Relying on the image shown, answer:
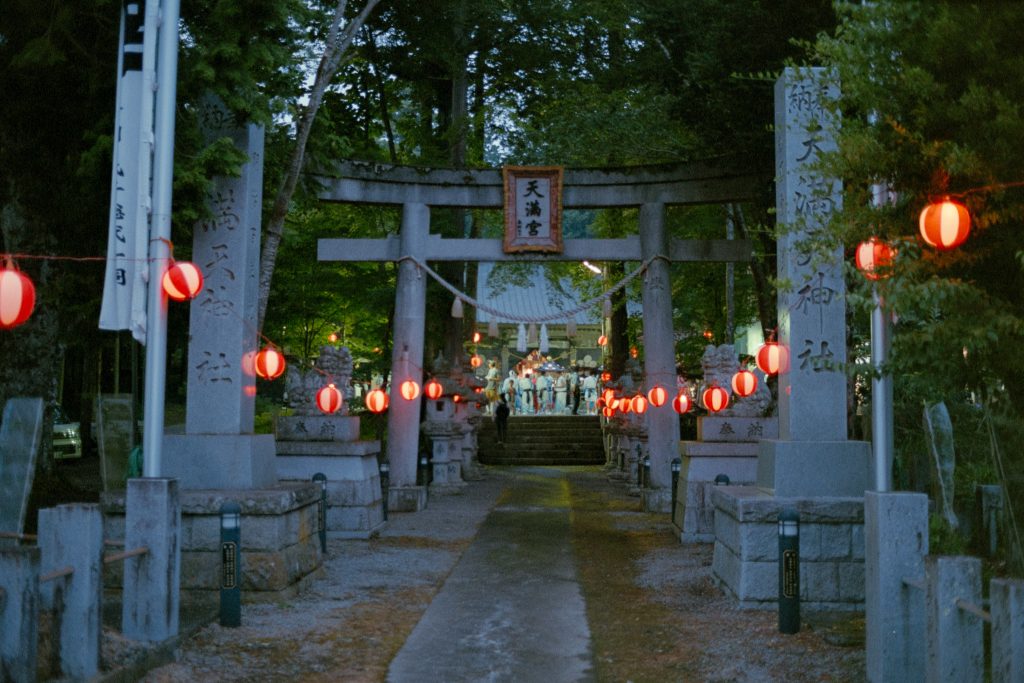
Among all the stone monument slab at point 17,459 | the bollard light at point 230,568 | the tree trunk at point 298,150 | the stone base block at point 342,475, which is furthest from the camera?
the stone base block at point 342,475

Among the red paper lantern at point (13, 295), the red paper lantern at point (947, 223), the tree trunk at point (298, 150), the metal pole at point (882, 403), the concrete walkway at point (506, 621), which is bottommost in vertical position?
the concrete walkway at point (506, 621)

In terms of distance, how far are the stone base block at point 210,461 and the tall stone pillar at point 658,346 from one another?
1229 cm

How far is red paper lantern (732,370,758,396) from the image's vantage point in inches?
663

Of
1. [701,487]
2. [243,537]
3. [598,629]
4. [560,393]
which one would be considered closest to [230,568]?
[243,537]

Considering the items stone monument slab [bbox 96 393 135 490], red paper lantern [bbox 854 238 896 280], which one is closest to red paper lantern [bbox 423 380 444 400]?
stone monument slab [bbox 96 393 135 490]

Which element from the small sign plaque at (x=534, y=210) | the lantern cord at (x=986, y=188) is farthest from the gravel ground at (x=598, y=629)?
the small sign plaque at (x=534, y=210)

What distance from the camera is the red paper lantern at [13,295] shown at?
8.77m

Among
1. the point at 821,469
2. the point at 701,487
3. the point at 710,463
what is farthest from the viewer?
the point at 710,463

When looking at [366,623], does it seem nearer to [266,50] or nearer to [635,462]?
[266,50]

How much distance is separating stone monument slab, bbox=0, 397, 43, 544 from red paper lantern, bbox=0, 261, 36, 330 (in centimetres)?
221

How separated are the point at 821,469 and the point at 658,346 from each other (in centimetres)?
1185

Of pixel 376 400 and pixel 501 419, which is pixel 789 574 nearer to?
pixel 376 400

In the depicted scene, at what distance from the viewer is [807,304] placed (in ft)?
36.0

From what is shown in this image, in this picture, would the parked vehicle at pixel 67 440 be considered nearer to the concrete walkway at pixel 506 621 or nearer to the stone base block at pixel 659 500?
the concrete walkway at pixel 506 621
